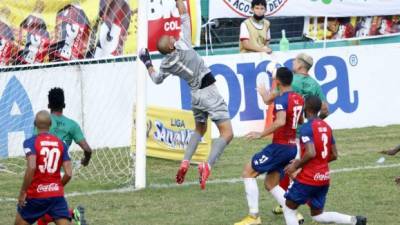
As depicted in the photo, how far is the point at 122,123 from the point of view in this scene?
17.3m

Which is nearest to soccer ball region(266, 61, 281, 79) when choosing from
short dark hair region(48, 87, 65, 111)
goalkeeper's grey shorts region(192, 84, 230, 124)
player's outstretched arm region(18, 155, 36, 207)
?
goalkeeper's grey shorts region(192, 84, 230, 124)

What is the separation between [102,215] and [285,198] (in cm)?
236

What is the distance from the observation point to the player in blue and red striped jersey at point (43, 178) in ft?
32.3

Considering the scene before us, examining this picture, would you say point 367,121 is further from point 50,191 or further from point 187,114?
point 50,191

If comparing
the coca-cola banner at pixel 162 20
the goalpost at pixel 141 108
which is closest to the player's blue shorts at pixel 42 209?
the goalpost at pixel 141 108

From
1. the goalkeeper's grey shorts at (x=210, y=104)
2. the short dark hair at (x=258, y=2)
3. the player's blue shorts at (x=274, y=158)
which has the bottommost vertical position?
the player's blue shorts at (x=274, y=158)

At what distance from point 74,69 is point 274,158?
621 centimetres

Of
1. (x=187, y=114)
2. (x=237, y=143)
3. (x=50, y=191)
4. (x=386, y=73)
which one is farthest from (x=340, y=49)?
(x=50, y=191)

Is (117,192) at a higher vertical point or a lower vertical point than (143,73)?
lower

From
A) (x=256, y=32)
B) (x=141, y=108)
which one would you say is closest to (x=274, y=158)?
(x=141, y=108)

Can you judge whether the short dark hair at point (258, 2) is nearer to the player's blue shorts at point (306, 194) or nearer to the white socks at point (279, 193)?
the white socks at point (279, 193)

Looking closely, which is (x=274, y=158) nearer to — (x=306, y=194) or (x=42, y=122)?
(x=306, y=194)

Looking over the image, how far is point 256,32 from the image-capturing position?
62.5 ft

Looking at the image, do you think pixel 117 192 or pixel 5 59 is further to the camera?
pixel 5 59
